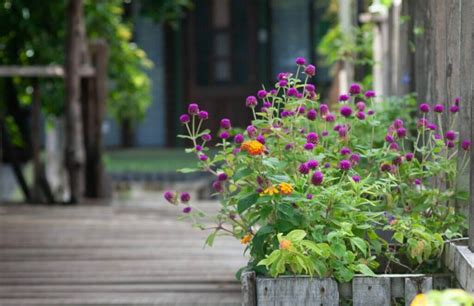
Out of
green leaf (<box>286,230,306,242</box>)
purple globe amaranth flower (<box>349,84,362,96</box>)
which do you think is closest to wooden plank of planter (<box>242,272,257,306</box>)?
green leaf (<box>286,230,306,242</box>)

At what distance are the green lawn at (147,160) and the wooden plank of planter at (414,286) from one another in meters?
15.1

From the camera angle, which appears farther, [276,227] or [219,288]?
[219,288]

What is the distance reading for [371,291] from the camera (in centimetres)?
344

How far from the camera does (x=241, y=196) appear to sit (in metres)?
3.67

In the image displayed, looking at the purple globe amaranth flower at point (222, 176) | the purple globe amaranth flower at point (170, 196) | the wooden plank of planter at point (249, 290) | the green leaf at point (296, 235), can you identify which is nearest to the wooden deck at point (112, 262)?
the purple globe amaranth flower at point (170, 196)

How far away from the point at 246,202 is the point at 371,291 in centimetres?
48

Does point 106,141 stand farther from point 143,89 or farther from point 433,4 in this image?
point 433,4

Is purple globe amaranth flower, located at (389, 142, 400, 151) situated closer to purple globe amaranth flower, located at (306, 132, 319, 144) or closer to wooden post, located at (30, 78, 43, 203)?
purple globe amaranth flower, located at (306, 132, 319, 144)

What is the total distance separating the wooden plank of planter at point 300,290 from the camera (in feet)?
11.2

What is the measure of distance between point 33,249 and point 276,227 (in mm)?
5079

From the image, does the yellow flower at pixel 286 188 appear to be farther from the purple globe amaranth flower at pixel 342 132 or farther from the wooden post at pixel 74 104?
the wooden post at pixel 74 104

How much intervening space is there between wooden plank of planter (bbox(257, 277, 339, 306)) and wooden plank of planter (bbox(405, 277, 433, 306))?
215 millimetres

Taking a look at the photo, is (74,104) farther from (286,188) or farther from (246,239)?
(286,188)

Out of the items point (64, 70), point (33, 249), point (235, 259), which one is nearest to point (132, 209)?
point (64, 70)
